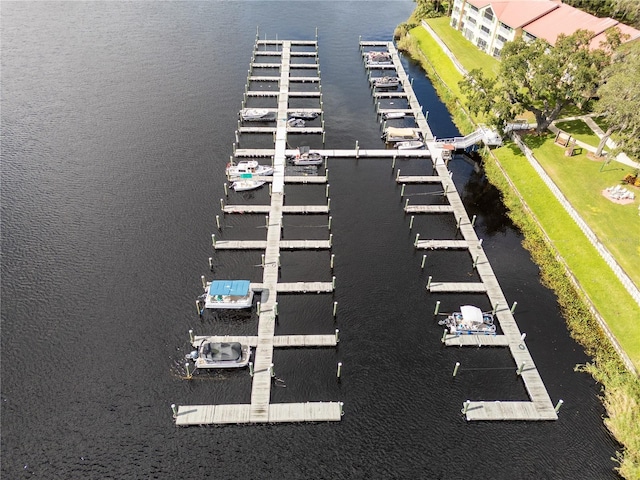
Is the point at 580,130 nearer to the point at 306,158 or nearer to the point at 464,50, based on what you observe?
the point at 464,50

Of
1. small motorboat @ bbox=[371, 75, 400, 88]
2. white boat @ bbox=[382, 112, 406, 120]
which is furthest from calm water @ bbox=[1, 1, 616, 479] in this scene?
small motorboat @ bbox=[371, 75, 400, 88]

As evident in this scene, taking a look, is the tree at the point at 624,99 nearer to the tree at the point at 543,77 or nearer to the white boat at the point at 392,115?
the tree at the point at 543,77

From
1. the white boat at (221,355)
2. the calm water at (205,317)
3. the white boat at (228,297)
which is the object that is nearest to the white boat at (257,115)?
the calm water at (205,317)

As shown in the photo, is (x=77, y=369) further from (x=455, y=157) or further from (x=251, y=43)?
(x=251, y=43)

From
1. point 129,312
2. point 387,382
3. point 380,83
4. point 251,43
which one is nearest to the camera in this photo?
point 387,382

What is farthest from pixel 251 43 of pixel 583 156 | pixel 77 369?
pixel 77 369

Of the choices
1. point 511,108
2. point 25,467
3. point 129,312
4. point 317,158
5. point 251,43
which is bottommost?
point 25,467
